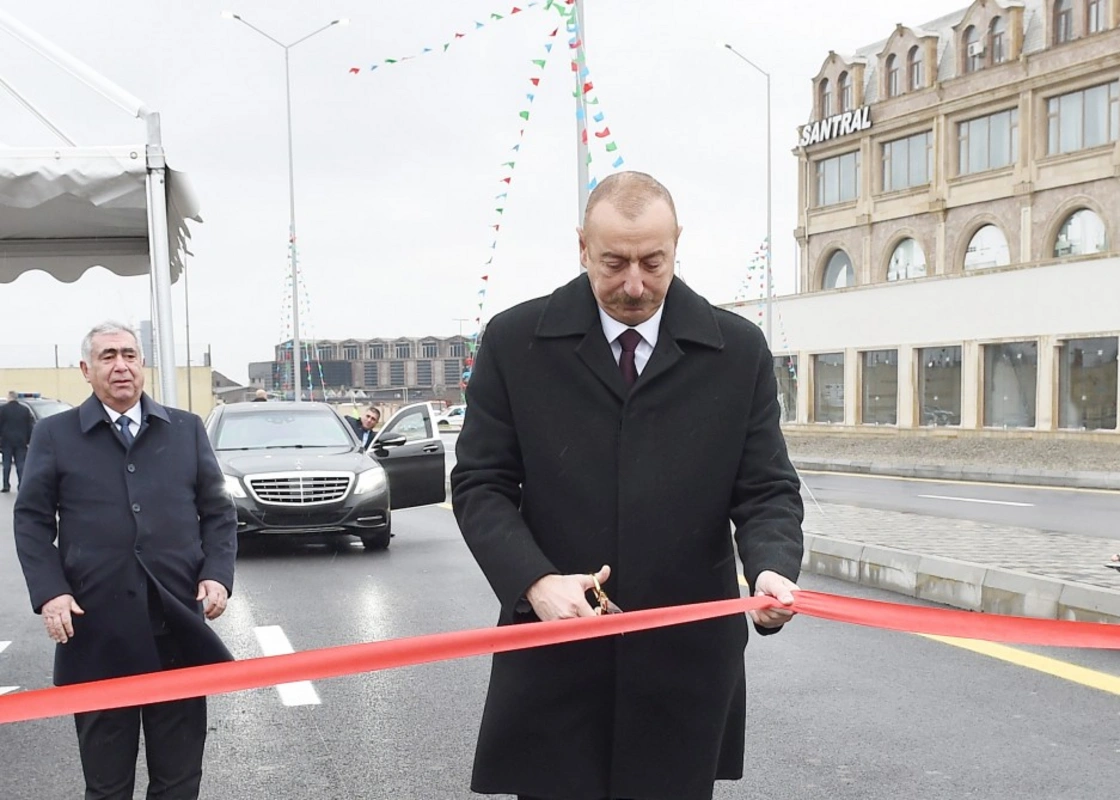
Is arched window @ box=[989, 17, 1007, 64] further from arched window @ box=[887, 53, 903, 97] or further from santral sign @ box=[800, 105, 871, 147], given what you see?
santral sign @ box=[800, 105, 871, 147]

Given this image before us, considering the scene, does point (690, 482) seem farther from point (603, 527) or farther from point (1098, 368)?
point (1098, 368)

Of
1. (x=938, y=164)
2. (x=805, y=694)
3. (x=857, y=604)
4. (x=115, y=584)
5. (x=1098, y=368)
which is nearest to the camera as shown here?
(x=857, y=604)

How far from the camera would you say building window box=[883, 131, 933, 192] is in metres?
47.3

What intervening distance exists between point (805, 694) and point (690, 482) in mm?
3747

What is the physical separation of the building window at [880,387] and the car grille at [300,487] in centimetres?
2878

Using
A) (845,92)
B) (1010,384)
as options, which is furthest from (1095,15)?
(1010,384)

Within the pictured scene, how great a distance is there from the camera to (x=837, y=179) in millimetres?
52156

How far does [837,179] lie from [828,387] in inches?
527

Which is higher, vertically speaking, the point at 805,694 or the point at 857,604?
the point at 857,604

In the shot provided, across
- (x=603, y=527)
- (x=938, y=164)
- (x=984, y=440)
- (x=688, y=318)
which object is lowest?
(x=984, y=440)

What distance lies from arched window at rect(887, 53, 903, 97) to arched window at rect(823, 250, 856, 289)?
676 centimetres

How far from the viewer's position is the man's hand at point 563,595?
2.54 m

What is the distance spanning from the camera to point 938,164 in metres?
46.3

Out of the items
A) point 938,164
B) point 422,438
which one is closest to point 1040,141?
point 938,164
